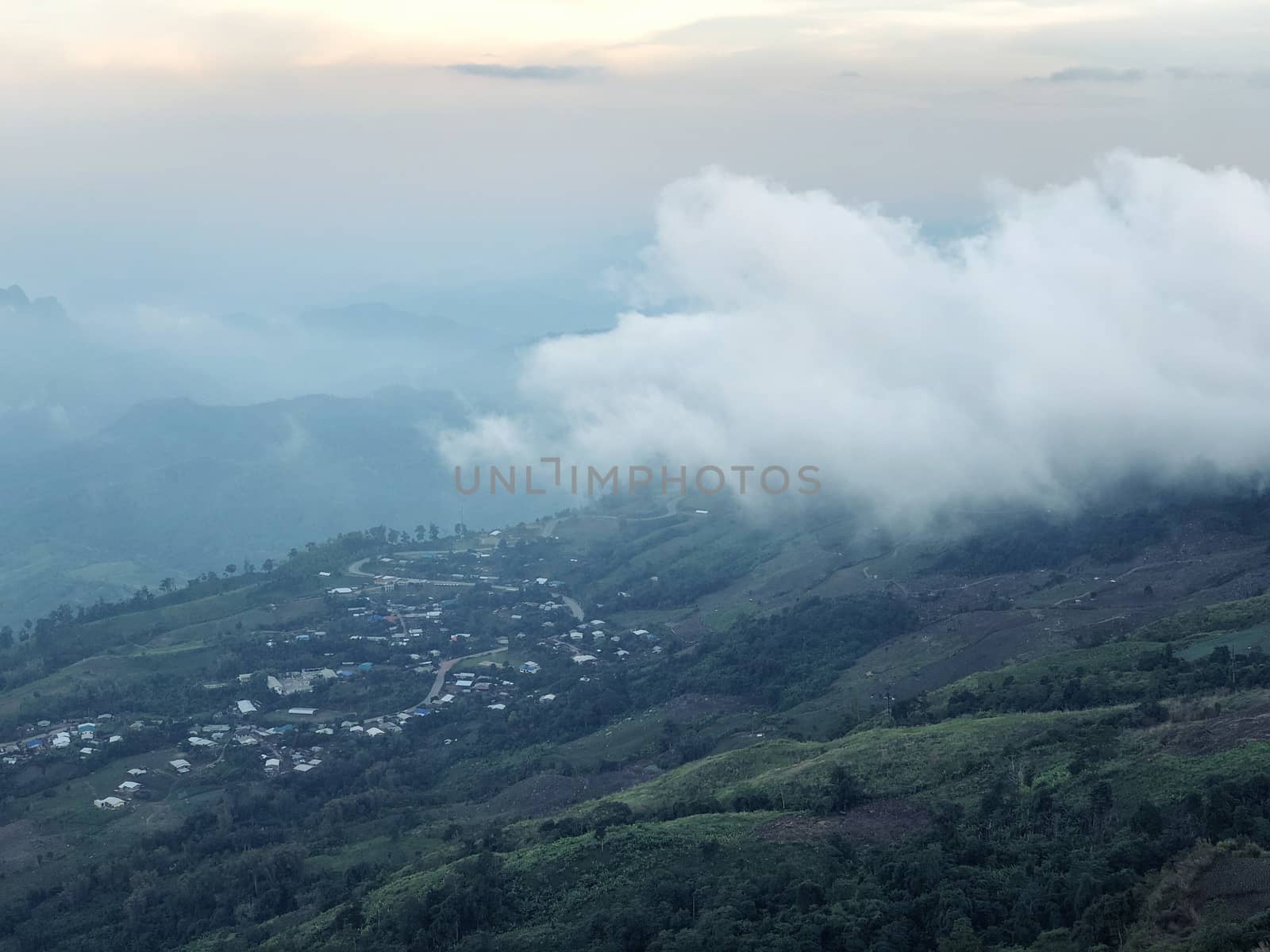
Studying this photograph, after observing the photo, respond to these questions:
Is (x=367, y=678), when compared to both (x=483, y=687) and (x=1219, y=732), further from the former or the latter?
(x=1219, y=732)

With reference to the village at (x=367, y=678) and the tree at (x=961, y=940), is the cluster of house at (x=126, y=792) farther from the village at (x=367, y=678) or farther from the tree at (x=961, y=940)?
the tree at (x=961, y=940)

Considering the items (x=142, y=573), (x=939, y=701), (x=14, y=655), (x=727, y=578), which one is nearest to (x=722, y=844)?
(x=939, y=701)

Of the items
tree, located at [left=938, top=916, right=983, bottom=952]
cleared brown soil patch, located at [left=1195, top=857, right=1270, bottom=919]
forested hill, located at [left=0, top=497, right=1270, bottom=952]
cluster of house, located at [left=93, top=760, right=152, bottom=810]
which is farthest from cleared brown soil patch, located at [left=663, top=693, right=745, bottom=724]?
cleared brown soil patch, located at [left=1195, top=857, right=1270, bottom=919]

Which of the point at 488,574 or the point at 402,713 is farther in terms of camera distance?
the point at 488,574

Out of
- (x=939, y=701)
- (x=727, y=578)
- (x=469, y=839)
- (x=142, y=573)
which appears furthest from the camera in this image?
(x=142, y=573)

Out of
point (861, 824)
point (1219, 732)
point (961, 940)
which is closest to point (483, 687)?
point (861, 824)

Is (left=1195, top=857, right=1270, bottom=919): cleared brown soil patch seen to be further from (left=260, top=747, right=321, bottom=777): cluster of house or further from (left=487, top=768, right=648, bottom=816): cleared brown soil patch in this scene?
(left=260, top=747, right=321, bottom=777): cluster of house

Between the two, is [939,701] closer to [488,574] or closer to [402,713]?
[402,713]

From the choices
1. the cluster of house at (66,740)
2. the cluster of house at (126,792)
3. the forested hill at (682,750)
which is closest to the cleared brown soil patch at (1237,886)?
the forested hill at (682,750)
